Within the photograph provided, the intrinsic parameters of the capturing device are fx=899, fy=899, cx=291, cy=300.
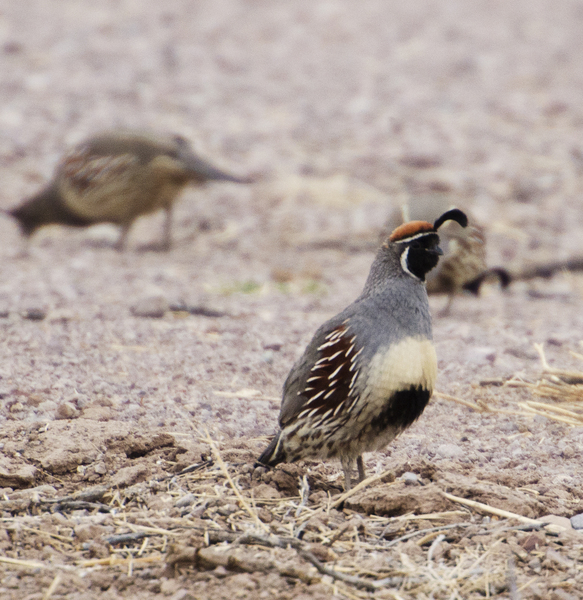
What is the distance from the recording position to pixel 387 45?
42.1ft

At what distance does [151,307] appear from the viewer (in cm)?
629

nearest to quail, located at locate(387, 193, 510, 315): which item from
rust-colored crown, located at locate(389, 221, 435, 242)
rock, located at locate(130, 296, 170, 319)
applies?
rock, located at locate(130, 296, 170, 319)

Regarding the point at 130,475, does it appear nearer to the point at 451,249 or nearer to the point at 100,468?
the point at 100,468

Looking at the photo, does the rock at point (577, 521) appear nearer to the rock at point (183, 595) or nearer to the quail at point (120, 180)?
the rock at point (183, 595)

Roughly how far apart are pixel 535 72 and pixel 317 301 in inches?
264

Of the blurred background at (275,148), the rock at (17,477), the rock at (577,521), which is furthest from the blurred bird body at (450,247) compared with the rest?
the rock at (17,477)

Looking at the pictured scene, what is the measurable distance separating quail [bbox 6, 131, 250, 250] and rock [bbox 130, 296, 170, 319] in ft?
8.17

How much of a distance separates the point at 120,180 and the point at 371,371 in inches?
224

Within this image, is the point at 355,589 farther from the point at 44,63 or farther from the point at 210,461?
the point at 44,63

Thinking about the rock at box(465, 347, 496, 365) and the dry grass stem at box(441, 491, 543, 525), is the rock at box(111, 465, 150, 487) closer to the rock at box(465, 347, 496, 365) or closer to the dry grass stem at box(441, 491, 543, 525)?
the dry grass stem at box(441, 491, 543, 525)

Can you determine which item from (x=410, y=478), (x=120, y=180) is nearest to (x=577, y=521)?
(x=410, y=478)

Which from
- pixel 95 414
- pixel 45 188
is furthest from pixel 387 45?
pixel 95 414

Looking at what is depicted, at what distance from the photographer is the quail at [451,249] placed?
6426 mm

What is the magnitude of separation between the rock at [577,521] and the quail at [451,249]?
3.00 metres
